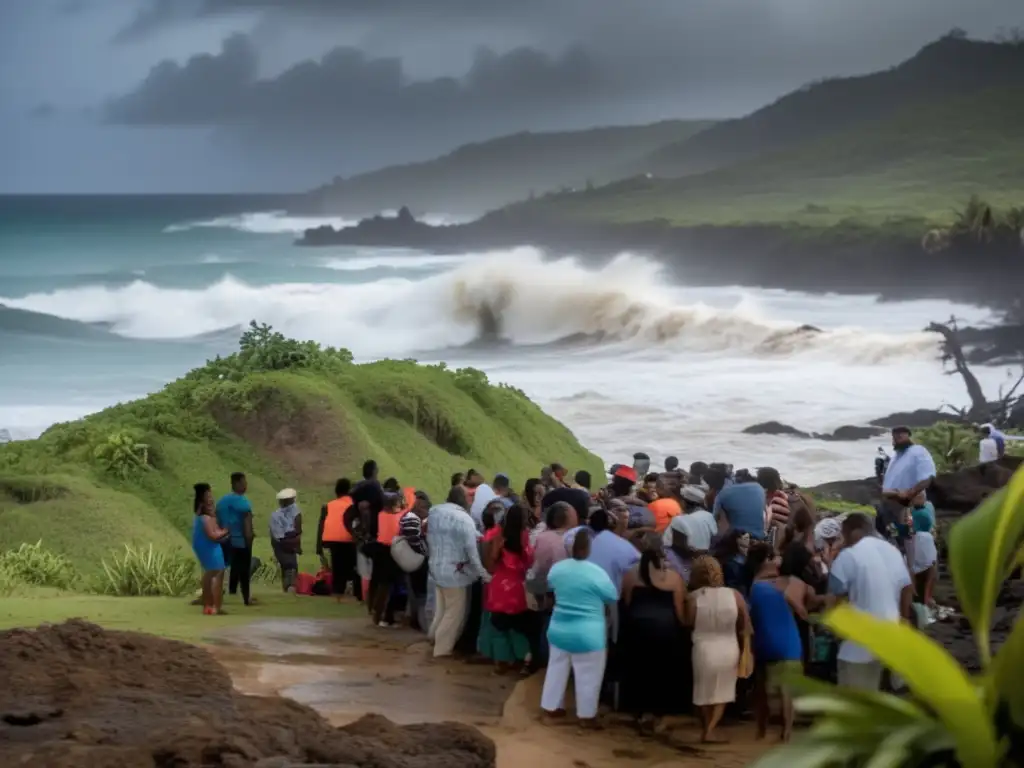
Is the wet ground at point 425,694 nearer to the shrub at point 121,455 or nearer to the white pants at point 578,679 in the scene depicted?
the white pants at point 578,679

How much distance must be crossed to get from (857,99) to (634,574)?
2791cm

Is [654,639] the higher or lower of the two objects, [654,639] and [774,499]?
the lower

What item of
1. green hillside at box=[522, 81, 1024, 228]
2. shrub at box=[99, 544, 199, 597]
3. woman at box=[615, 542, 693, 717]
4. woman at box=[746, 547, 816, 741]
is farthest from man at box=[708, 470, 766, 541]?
green hillside at box=[522, 81, 1024, 228]

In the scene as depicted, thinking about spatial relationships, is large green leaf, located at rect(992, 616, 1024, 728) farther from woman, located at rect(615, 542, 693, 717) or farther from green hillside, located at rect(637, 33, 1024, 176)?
green hillside, located at rect(637, 33, 1024, 176)

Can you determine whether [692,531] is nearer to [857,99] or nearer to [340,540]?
[340,540]

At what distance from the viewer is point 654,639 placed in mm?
7812

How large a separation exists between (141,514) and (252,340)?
3.69 meters

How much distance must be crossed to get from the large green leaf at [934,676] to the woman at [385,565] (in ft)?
22.3

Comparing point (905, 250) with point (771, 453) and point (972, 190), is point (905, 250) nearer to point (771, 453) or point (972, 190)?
point (972, 190)

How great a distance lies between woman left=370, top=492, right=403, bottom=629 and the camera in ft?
33.1

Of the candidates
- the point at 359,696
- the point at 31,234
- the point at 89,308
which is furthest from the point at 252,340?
the point at 31,234

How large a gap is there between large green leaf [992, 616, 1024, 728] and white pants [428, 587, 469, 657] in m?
5.99

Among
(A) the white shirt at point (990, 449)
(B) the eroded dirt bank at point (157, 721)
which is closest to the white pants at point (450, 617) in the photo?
(B) the eroded dirt bank at point (157, 721)

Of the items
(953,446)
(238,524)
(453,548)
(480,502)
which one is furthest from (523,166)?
(453,548)
